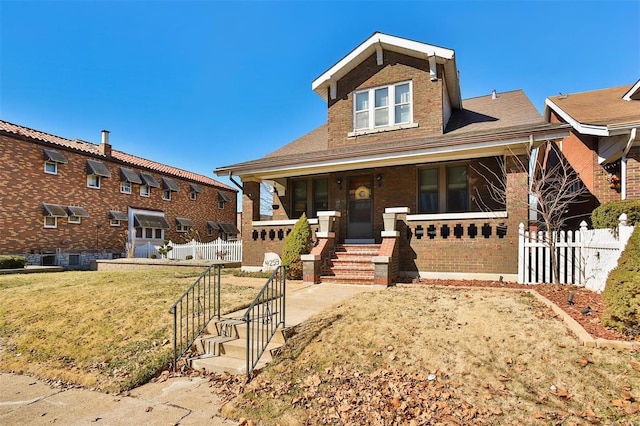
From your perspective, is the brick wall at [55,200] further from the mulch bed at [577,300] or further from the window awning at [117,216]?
the mulch bed at [577,300]

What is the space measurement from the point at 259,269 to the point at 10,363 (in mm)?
7482

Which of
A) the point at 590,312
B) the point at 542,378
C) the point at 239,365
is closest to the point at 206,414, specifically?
the point at 239,365

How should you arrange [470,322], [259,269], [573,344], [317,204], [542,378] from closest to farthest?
[542,378] < [573,344] < [470,322] < [259,269] < [317,204]

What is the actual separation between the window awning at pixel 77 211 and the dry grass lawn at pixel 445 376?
66.4 ft

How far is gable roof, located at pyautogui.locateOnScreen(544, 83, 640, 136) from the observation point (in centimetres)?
893

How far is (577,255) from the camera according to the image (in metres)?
7.96

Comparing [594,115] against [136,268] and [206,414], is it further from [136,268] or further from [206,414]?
[136,268]

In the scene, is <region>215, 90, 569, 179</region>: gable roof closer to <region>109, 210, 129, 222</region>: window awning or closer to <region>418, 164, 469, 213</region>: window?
<region>418, 164, 469, 213</region>: window

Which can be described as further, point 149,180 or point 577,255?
point 149,180

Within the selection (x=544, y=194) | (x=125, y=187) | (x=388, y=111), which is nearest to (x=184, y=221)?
(x=125, y=187)

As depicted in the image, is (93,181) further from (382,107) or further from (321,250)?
(382,107)

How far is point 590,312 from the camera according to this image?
5488 mm

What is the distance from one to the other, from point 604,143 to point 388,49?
762 cm

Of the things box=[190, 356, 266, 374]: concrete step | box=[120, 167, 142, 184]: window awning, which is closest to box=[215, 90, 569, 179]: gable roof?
box=[190, 356, 266, 374]: concrete step
